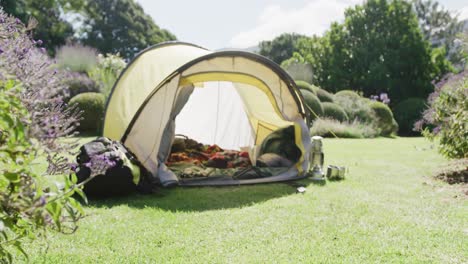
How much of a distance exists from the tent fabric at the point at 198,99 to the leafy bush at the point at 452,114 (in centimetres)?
167

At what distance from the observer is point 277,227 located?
3164 millimetres

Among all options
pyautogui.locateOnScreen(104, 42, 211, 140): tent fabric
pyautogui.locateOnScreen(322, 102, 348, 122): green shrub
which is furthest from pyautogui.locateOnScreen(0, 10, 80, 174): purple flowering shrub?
pyautogui.locateOnScreen(322, 102, 348, 122): green shrub

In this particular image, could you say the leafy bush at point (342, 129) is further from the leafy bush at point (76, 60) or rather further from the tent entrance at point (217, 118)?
the leafy bush at point (76, 60)

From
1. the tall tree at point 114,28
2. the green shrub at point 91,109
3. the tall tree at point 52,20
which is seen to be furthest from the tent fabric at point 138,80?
the tall tree at point 114,28

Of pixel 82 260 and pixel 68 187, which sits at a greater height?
pixel 68 187

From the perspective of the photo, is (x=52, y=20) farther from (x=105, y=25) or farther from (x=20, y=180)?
(x=20, y=180)

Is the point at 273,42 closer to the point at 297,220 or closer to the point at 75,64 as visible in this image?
the point at 75,64

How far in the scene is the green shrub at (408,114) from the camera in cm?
1599

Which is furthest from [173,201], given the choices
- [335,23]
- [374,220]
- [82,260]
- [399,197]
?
[335,23]

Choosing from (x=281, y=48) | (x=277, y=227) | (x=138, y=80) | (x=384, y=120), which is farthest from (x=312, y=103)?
(x=281, y=48)

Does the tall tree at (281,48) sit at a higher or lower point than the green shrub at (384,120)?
higher

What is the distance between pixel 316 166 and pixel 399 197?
47.1 inches

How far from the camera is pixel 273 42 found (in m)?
37.0

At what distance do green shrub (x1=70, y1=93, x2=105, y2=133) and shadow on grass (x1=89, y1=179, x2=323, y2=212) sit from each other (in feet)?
20.8
